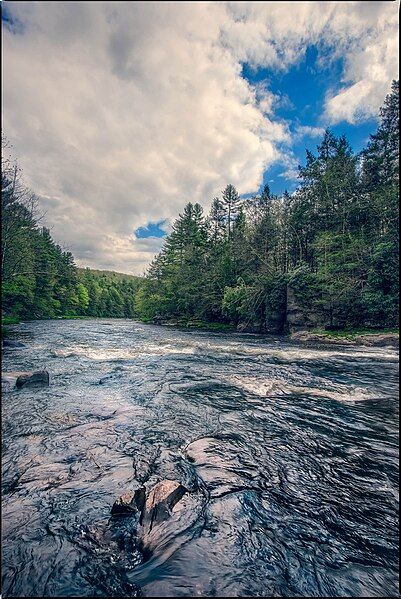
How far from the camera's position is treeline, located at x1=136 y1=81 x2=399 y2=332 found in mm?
26188

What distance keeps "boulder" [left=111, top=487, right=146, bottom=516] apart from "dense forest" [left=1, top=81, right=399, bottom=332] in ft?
51.5

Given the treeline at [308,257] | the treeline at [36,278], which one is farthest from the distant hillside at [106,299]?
the treeline at [308,257]

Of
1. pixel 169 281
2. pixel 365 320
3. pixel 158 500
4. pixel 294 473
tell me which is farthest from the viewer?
pixel 169 281

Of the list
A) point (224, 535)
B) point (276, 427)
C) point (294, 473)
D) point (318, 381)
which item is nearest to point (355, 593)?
point (224, 535)

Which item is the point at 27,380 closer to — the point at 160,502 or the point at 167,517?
the point at 160,502

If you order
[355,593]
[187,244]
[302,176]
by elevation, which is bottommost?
[355,593]

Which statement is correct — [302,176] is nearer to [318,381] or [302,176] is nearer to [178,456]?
[318,381]

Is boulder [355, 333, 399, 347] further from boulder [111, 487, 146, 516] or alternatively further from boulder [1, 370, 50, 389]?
boulder [111, 487, 146, 516]

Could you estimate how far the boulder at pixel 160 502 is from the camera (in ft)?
12.7

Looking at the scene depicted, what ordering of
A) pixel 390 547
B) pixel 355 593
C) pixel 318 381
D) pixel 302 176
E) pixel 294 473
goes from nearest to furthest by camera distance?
pixel 355 593 < pixel 390 547 < pixel 294 473 < pixel 318 381 < pixel 302 176

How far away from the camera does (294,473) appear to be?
5000 mm

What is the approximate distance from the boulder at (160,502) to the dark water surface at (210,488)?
148mm

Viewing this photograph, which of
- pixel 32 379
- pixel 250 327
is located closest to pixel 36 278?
pixel 250 327

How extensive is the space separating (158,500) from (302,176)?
47.2m
